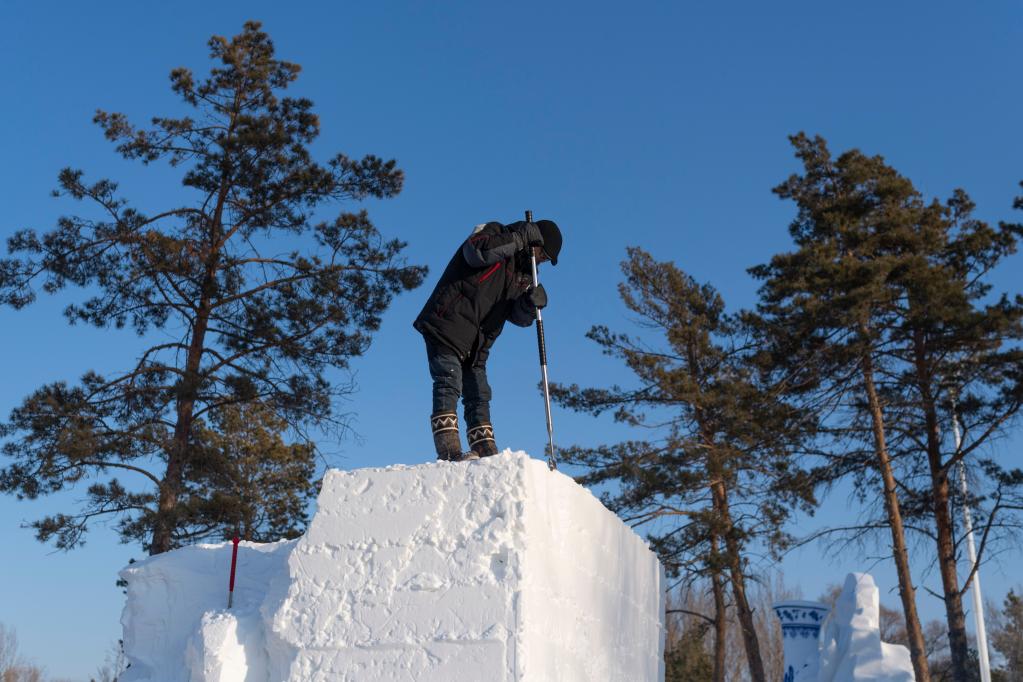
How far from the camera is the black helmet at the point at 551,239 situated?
4.97 meters

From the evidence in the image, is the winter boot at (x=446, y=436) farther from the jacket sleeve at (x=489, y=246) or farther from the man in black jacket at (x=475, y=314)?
the jacket sleeve at (x=489, y=246)

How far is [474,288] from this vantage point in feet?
15.4

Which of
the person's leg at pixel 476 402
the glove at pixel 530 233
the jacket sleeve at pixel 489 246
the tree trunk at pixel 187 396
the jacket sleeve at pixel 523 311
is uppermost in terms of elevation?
the tree trunk at pixel 187 396

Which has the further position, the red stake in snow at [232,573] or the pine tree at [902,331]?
the pine tree at [902,331]

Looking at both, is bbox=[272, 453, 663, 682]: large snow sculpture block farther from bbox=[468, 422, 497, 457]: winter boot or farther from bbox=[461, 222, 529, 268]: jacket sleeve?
bbox=[461, 222, 529, 268]: jacket sleeve

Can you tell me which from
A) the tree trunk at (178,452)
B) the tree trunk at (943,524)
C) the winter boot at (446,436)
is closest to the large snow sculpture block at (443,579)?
A: the winter boot at (446,436)

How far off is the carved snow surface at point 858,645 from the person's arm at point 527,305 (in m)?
11.1

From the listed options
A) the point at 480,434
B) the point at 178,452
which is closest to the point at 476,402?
the point at 480,434

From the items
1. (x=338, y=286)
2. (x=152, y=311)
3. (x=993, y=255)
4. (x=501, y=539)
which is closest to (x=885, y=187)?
(x=993, y=255)

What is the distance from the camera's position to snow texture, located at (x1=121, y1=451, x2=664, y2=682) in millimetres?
3498

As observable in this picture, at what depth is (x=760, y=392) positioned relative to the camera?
50.7 ft

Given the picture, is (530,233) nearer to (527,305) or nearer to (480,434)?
(527,305)

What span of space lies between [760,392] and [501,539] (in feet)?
41.1

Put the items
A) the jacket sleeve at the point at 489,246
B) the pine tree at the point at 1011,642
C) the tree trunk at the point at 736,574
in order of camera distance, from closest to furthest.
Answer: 1. the jacket sleeve at the point at 489,246
2. the tree trunk at the point at 736,574
3. the pine tree at the point at 1011,642
